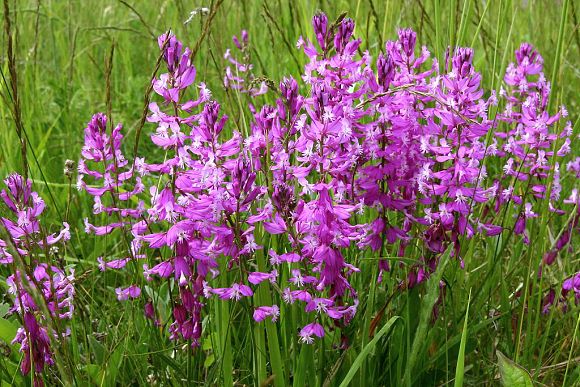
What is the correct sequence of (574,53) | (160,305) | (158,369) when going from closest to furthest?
(158,369) < (160,305) < (574,53)

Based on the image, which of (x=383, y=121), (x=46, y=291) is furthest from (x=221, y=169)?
(x=46, y=291)

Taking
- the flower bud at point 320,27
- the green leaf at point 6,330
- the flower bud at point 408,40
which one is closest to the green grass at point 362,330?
the green leaf at point 6,330

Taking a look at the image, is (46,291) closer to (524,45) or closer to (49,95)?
(524,45)

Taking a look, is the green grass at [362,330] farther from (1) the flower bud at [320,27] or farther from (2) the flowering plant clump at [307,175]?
(1) the flower bud at [320,27]

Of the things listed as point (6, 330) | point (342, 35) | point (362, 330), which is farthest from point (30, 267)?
point (342, 35)

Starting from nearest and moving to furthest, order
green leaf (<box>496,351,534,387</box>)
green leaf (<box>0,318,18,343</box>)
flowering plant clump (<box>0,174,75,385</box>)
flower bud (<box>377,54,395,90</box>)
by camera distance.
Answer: green leaf (<box>496,351,534,387</box>), flowering plant clump (<box>0,174,75,385</box>), flower bud (<box>377,54,395,90</box>), green leaf (<box>0,318,18,343</box>)

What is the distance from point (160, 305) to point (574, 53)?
400 cm

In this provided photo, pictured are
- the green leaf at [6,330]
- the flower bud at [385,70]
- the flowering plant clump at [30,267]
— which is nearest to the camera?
the flowering plant clump at [30,267]

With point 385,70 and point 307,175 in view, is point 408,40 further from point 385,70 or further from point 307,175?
point 307,175

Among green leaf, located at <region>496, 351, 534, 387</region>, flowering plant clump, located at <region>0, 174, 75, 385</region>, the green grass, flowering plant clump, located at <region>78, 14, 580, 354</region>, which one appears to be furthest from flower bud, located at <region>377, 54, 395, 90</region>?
flowering plant clump, located at <region>0, 174, 75, 385</region>

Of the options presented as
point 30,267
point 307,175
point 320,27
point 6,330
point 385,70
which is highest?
point 320,27

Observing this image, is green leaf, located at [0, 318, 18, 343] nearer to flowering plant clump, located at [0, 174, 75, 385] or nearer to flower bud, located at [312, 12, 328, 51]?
flowering plant clump, located at [0, 174, 75, 385]

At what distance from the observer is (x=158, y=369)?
73.2 inches

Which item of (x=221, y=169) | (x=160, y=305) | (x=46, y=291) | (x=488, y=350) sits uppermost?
(x=221, y=169)
